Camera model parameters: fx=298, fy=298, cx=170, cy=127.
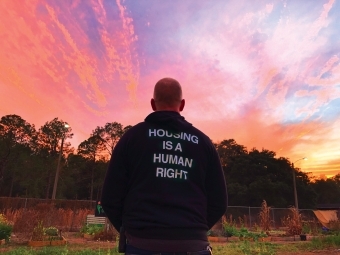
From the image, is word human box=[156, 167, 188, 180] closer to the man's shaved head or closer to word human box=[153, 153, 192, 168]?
word human box=[153, 153, 192, 168]

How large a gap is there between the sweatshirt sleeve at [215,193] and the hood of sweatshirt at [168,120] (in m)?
0.30

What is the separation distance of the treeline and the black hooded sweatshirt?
1652 inches

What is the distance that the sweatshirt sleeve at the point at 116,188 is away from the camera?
1759 millimetres

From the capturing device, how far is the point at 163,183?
1.70m

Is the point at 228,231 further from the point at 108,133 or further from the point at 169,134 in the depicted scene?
the point at 108,133

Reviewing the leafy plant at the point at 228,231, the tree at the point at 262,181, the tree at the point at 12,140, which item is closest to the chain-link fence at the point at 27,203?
the leafy plant at the point at 228,231

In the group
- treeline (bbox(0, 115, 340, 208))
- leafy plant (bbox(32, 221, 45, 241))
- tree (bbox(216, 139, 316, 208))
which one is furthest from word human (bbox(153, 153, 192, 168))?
tree (bbox(216, 139, 316, 208))

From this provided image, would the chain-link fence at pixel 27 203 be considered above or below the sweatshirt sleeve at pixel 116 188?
above

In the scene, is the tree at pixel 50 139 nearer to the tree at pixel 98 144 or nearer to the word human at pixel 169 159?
the tree at pixel 98 144

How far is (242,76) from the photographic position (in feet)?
47.2

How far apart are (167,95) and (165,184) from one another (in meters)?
0.60

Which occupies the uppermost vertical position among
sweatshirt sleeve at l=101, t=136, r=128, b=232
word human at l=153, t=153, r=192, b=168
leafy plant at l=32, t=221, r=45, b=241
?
word human at l=153, t=153, r=192, b=168

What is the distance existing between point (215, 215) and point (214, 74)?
13.8m

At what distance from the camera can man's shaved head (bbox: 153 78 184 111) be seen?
77.7 inches
